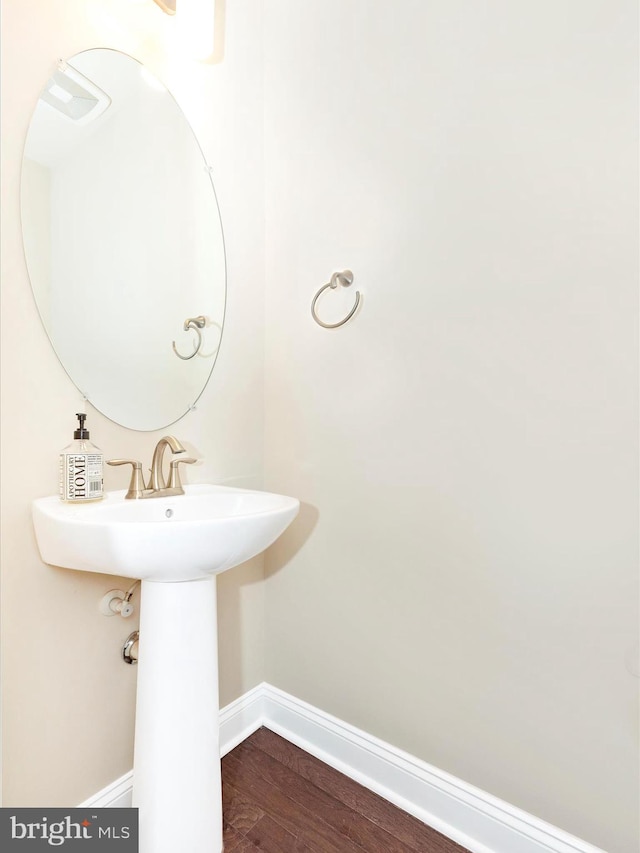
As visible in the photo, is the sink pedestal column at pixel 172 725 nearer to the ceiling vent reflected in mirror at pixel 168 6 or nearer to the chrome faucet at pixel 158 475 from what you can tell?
A: the chrome faucet at pixel 158 475

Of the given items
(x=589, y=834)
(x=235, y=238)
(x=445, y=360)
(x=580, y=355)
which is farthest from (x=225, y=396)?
(x=589, y=834)

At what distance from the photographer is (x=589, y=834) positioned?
0.93 meters

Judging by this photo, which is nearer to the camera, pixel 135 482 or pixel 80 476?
pixel 80 476

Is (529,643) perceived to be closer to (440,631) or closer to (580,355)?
(440,631)

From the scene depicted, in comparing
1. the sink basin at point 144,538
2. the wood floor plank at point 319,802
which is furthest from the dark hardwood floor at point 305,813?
the sink basin at point 144,538

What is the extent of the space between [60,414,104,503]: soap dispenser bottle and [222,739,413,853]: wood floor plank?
3.08ft

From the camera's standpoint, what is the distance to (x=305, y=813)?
116 cm

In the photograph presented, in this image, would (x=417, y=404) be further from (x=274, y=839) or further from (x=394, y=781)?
(x=274, y=839)

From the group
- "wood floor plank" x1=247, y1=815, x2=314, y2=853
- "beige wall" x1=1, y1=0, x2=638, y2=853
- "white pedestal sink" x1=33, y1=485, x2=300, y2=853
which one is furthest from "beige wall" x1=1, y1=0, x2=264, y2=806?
"wood floor plank" x1=247, y1=815, x2=314, y2=853

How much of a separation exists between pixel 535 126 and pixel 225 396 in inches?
40.6

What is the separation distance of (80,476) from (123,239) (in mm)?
605

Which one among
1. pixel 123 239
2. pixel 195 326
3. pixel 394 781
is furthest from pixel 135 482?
pixel 394 781

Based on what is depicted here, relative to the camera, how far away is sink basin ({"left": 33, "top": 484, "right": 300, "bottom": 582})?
0.77 m

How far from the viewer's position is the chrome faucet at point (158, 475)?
3.49 feet
